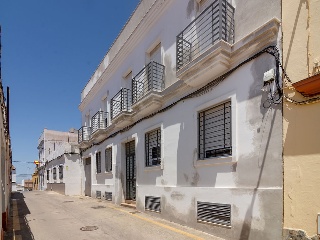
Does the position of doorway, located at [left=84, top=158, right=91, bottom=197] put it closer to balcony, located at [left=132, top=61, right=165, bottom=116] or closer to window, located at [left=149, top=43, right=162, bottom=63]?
balcony, located at [left=132, top=61, right=165, bottom=116]

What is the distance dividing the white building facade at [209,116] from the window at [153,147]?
4 cm

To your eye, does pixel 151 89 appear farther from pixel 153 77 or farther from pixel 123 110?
pixel 123 110

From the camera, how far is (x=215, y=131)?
644cm

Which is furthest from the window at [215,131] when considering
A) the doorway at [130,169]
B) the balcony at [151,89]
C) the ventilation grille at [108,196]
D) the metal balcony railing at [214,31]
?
the ventilation grille at [108,196]

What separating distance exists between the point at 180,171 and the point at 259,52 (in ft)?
13.5

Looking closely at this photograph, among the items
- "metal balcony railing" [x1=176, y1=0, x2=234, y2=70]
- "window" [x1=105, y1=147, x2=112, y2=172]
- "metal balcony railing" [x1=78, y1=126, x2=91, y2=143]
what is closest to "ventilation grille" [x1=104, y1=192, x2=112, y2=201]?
"window" [x1=105, y1=147, x2=112, y2=172]

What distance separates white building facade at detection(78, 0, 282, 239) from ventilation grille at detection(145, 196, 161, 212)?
0.03ft

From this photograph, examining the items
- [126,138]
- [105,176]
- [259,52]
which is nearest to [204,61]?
[259,52]

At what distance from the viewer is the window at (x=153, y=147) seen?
9.10 meters

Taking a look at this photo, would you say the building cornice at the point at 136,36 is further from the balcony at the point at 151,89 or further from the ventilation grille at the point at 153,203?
the ventilation grille at the point at 153,203

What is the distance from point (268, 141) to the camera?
4777 mm

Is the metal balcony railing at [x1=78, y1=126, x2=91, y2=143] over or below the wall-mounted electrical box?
below

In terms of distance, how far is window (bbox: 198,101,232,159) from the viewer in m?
6.06

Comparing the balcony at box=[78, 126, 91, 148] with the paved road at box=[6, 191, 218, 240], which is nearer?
the paved road at box=[6, 191, 218, 240]
